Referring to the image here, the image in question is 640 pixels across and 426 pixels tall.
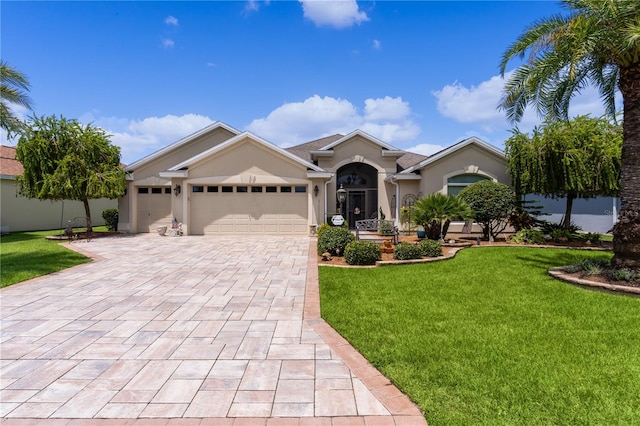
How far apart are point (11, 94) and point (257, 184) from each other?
1017 cm

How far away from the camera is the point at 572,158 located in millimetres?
13164

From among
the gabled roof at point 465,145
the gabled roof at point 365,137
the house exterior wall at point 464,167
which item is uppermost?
the gabled roof at point 365,137

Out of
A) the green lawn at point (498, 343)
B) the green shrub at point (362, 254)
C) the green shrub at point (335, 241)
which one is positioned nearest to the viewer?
the green lawn at point (498, 343)

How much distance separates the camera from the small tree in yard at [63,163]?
16156 millimetres

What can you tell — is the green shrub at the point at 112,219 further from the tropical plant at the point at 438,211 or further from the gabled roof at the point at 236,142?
the tropical plant at the point at 438,211

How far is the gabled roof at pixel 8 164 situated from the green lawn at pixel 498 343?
23.5 metres

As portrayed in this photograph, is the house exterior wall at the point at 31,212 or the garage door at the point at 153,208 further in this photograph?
the house exterior wall at the point at 31,212

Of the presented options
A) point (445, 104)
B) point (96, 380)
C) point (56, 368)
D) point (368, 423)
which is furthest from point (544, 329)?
point (445, 104)

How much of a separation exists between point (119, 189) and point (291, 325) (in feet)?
51.3

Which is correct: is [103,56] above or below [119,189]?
above

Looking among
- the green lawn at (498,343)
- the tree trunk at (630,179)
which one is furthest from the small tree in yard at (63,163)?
the tree trunk at (630,179)

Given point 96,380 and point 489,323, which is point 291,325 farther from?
point 489,323

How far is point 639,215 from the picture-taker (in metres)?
7.29

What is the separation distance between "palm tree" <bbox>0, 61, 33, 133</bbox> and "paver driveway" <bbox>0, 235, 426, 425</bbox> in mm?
8300
